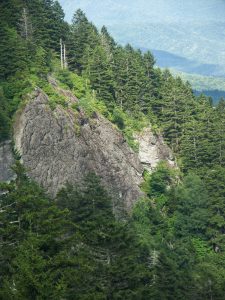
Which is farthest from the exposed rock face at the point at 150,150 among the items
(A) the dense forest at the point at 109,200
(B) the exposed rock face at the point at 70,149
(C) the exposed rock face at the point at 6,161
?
(C) the exposed rock face at the point at 6,161

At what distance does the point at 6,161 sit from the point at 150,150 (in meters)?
33.1

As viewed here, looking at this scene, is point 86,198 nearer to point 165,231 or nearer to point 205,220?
point 165,231

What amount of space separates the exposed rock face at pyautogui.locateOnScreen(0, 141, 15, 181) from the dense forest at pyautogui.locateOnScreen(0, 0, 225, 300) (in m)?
1.26

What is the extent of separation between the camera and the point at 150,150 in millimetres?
80125

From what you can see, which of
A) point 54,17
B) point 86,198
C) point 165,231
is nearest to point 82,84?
point 54,17

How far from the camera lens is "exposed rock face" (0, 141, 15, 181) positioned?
5038 centimetres

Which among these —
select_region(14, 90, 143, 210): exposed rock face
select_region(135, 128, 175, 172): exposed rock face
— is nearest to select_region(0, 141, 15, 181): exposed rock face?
select_region(14, 90, 143, 210): exposed rock face

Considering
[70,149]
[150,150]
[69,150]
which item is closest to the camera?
[69,150]

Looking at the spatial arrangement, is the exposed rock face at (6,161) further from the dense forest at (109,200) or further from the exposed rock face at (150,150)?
the exposed rock face at (150,150)

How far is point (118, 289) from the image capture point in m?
32.8

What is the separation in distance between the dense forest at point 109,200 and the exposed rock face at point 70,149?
1.66 m

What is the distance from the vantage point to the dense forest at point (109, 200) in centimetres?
2752

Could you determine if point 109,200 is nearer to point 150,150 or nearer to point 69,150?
point 69,150

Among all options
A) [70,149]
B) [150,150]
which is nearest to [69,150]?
[70,149]
